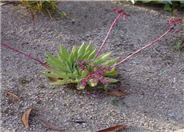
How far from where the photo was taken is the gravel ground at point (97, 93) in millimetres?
2330

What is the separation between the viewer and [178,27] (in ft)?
12.2

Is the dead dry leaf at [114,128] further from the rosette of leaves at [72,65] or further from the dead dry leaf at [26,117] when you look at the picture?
the dead dry leaf at [26,117]

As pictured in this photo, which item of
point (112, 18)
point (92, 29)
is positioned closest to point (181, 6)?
point (112, 18)

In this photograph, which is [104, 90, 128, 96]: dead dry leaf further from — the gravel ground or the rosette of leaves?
the rosette of leaves

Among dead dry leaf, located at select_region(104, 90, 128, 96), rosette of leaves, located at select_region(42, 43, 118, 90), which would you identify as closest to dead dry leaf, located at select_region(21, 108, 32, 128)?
rosette of leaves, located at select_region(42, 43, 118, 90)

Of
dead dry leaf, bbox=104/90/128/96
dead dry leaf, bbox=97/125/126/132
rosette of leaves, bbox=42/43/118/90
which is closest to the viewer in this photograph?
dead dry leaf, bbox=97/125/126/132

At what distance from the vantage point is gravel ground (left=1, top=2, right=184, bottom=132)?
2.33 m

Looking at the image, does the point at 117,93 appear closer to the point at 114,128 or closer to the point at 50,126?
the point at 114,128

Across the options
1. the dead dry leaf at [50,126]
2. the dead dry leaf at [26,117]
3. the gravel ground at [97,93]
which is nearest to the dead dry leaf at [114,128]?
the gravel ground at [97,93]

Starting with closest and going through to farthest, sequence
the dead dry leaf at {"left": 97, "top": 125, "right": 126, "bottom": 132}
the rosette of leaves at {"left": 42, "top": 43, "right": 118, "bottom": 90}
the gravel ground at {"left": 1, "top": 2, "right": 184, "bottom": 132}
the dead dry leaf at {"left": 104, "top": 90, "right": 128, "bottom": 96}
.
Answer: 1. the dead dry leaf at {"left": 97, "top": 125, "right": 126, "bottom": 132}
2. the gravel ground at {"left": 1, "top": 2, "right": 184, "bottom": 132}
3. the rosette of leaves at {"left": 42, "top": 43, "right": 118, "bottom": 90}
4. the dead dry leaf at {"left": 104, "top": 90, "right": 128, "bottom": 96}

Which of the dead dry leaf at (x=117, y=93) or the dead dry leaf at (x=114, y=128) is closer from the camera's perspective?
the dead dry leaf at (x=114, y=128)

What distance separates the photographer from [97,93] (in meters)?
2.59

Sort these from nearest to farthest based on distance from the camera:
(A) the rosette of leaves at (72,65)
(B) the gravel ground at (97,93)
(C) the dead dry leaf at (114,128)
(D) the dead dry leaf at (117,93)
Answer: (C) the dead dry leaf at (114,128) < (B) the gravel ground at (97,93) < (A) the rosette of leaves at (72,65) < (D) the dead dry leaf at (117,93)

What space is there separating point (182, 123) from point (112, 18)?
73.9 inches
